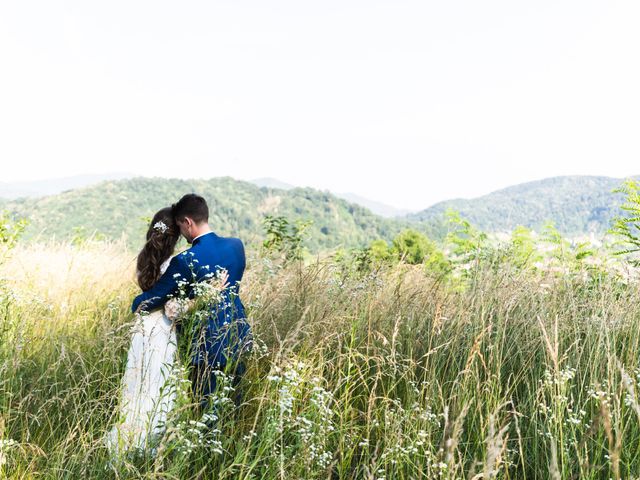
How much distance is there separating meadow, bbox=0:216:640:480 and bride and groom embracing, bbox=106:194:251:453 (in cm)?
13

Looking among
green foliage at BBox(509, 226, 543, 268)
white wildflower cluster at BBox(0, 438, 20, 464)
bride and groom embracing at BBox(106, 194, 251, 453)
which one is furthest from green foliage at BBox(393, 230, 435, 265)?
white wildflower cluster at BBox(0, 438, 20, 464)

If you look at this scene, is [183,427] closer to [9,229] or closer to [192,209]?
[192,209]

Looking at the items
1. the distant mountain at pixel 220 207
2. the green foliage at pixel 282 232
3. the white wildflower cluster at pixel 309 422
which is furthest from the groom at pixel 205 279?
the distant mountain at pixel 220 207

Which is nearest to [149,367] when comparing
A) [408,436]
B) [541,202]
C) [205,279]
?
[205,279]

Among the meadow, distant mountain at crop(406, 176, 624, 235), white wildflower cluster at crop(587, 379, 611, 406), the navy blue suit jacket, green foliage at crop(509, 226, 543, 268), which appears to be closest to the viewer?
white wildflower cluster at crop(587, 379, 611, 406)

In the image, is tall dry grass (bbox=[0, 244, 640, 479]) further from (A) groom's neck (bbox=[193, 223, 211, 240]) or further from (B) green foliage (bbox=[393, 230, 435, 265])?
(B) green foliage (bbox=[393, 230, 435, 265])

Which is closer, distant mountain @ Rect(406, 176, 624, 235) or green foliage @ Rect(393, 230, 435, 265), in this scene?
green foliage @ Rect(393, 230, 435, 265)

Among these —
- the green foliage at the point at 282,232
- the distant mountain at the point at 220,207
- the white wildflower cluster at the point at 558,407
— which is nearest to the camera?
the white wildflower cluster at the point at 558,407

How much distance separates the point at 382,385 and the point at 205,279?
1295 mm

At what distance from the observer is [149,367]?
307cm

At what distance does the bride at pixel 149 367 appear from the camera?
259 centimetres

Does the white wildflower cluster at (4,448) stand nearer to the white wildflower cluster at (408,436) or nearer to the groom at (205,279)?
the groom at (205,279)

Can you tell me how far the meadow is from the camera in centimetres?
243

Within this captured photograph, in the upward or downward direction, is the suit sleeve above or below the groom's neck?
below
